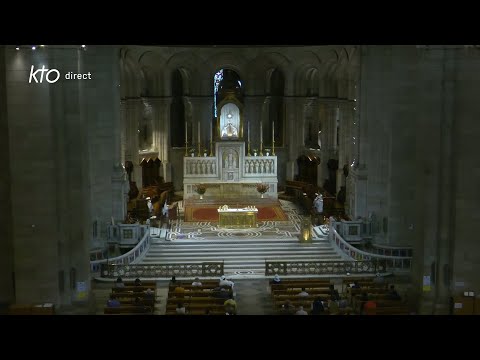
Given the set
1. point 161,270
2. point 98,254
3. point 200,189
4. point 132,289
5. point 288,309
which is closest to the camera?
point 288,309

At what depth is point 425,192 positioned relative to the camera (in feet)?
77.2

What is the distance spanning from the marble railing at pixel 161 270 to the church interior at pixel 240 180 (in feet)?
0.29

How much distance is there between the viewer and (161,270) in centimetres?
2838

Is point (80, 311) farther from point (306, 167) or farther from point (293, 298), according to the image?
point (306, 167)

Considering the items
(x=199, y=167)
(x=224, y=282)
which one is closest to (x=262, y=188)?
(x=199, y=167)

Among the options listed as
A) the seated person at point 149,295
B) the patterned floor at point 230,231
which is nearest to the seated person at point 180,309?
the seated person at point 149,295

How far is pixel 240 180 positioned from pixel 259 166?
4.28ft

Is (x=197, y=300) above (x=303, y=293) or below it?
below

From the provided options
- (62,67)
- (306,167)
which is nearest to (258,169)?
(306,167)

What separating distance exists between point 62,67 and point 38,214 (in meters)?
4.52

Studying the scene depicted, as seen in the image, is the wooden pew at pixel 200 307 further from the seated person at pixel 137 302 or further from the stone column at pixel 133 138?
the stone column at pixel 133 138

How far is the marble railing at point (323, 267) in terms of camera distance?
2838cm

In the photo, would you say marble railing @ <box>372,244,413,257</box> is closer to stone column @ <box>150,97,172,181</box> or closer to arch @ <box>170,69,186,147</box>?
stone column @ <box>150,97,172,181</box>

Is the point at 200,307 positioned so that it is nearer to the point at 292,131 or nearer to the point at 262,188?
the point at 262,188
